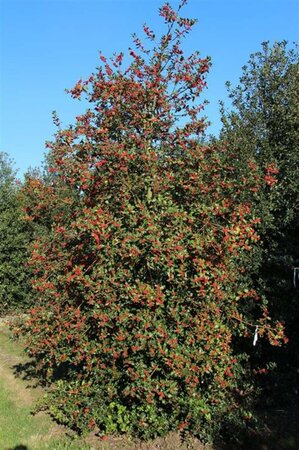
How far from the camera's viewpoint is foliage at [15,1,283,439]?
4621 millimetres

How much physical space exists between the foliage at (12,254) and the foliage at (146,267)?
6441mm

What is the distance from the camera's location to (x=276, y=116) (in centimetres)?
651

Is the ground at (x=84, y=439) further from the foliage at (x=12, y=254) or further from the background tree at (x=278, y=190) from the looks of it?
the foliage at (x=12, y=254)

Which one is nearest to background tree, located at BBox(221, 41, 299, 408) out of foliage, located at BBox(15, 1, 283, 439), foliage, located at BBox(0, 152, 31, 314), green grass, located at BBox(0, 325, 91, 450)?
foliage, located at BBox(15, 1, 283, 439)

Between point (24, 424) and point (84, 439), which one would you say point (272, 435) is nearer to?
point (84, 439)

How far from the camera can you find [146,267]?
191 inches

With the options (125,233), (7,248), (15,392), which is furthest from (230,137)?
(7,248)

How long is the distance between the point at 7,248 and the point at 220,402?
851 centimetres

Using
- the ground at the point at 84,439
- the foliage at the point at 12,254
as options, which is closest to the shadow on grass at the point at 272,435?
the ground at the point at 84,439

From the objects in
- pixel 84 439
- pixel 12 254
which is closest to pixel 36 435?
pixel 84 439

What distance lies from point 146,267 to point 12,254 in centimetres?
806

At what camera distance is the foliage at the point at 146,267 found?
15.2ft

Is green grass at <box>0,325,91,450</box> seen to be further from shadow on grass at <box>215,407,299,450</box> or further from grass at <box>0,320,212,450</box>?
shadow on grass at <box>215,407,299,450</box>

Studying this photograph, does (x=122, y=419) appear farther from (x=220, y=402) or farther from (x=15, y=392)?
(x=15, y=392)
